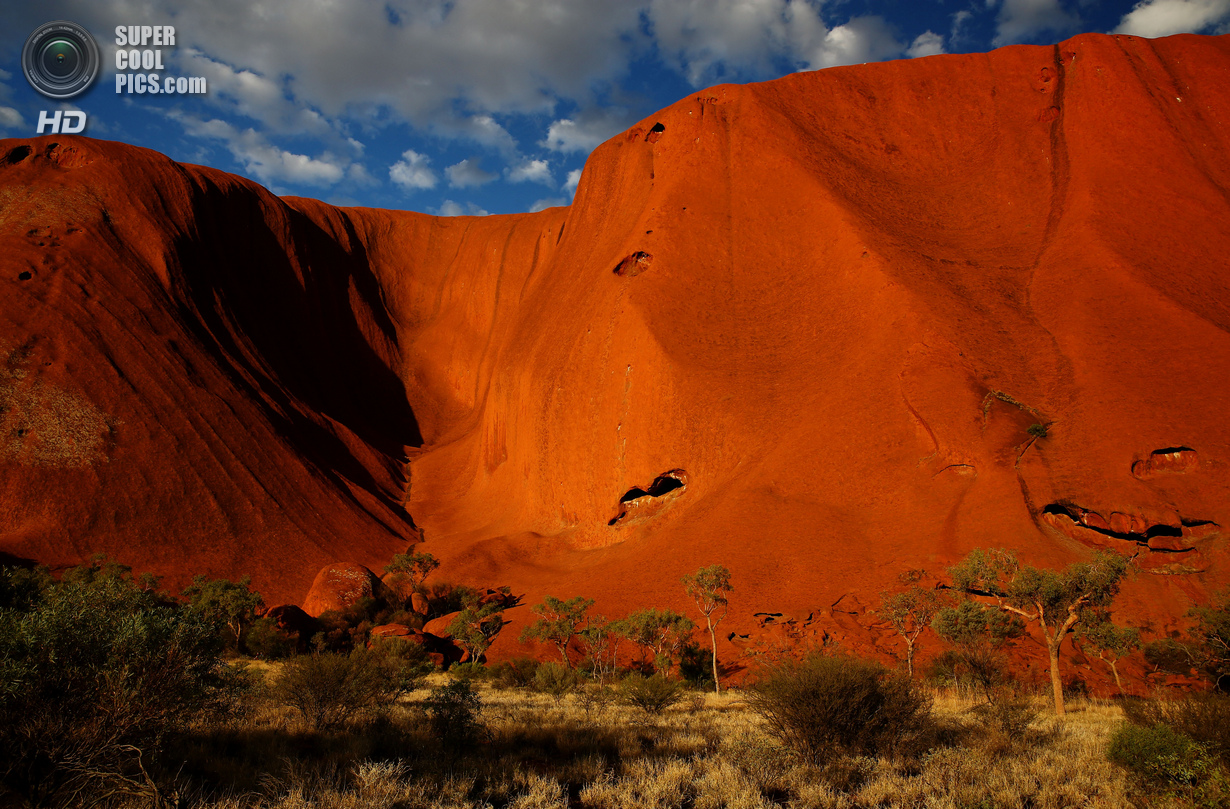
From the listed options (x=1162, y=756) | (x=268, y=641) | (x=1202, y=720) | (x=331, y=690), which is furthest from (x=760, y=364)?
(x=1162, y=756)

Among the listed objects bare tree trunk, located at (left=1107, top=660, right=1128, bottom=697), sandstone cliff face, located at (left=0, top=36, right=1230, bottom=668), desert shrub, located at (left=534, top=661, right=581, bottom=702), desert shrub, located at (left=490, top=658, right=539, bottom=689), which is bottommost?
bare tree trunk, located at (left=1107, top=660, right=1128, bottom=697)

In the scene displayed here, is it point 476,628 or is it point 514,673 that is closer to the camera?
point 514,673

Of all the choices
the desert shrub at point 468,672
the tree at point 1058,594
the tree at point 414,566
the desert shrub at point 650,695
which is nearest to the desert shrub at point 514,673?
the desert shrub at point 468,672

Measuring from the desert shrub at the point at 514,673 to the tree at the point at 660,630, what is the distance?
119 inches

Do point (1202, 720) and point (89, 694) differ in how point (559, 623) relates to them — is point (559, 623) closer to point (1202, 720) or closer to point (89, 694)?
point (89, 694)

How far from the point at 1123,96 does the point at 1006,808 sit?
134ft

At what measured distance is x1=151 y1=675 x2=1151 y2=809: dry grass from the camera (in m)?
5.80

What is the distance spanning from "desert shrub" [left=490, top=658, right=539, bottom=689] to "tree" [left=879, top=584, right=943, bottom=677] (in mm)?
9977

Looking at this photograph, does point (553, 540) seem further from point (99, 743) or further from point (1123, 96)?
point (1123, 96)

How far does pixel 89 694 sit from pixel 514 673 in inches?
587

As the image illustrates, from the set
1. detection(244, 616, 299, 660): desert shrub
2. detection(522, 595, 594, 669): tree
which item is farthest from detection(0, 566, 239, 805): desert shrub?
detection(244, 616, 299, 660): desert shrub

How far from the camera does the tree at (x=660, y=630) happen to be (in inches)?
791

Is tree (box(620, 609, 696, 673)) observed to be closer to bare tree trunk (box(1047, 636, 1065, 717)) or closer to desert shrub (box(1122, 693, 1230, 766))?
bare tree trunk (box(1047, 636, 1065, 717))

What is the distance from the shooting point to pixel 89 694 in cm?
551
